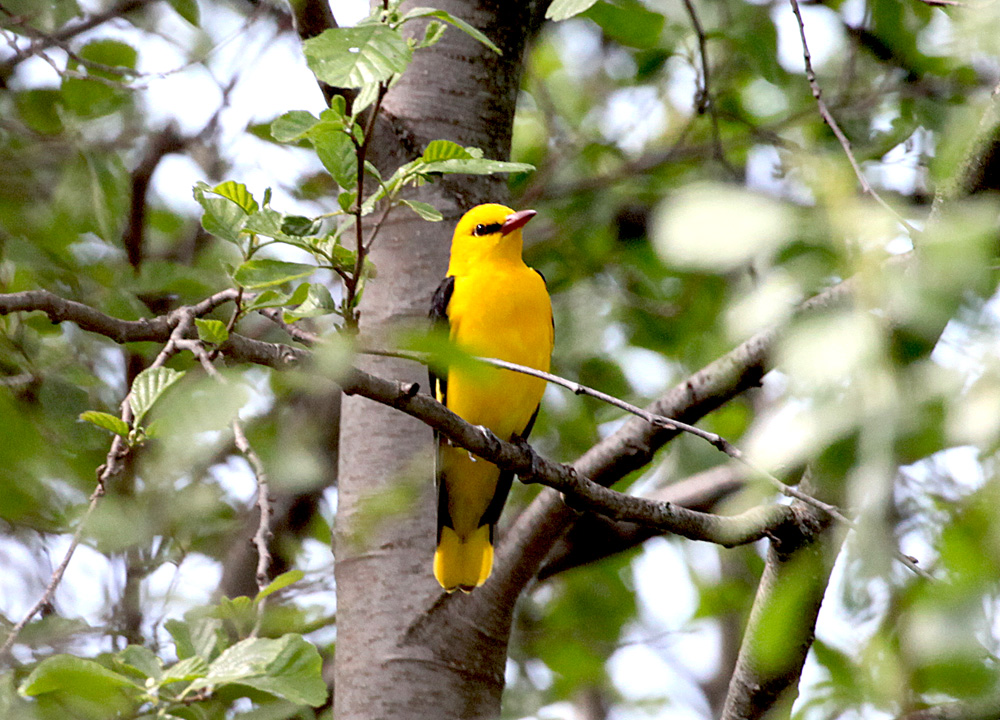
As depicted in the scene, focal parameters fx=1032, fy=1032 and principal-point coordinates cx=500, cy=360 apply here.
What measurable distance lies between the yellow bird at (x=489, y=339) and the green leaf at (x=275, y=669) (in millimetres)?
1341

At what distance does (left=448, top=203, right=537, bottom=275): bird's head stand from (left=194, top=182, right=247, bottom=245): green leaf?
1.59 metres

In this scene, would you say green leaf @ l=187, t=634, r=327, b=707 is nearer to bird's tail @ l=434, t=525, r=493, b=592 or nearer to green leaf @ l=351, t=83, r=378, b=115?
bird's tail @ l=434, t=525, r=493, b=592

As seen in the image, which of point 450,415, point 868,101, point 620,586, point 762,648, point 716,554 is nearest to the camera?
point 762,648

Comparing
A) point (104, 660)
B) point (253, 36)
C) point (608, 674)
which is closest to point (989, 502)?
point (104, 660)

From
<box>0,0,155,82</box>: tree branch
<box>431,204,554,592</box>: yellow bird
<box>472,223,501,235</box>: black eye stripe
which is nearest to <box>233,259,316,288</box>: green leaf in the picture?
<box>431,204,554,592</box>: yellow bird

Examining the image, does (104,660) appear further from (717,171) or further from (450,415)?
(717,171)

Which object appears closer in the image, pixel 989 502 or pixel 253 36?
pixel 989 502

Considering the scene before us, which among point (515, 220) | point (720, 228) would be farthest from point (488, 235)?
point (720, 228)

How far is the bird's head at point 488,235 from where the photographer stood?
3619 mm

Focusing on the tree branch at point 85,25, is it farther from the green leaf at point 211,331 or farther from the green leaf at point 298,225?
the green leaf at point 211,331

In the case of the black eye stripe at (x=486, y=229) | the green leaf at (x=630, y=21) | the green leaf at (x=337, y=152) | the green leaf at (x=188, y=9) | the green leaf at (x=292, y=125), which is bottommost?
the green leaf at (x=337, y=152)

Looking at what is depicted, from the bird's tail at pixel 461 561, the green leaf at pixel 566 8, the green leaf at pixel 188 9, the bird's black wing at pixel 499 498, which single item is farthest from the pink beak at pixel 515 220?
the green leaf at pixel 566 8

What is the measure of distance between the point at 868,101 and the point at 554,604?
9.62 feet

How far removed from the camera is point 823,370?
Answer: 28.2 inches
